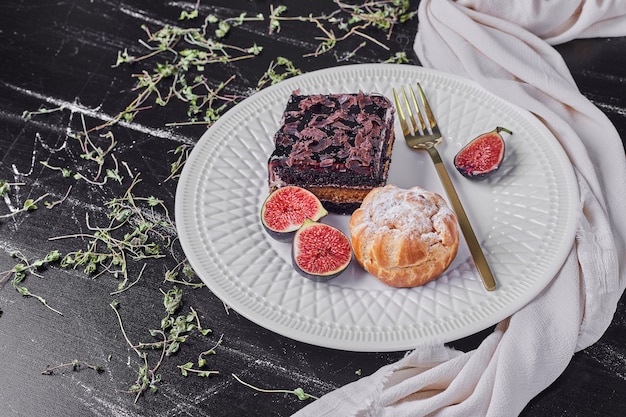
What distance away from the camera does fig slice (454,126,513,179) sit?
336cm

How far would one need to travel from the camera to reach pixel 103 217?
11.2 feet

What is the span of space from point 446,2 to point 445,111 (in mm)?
633

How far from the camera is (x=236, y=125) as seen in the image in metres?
3.63

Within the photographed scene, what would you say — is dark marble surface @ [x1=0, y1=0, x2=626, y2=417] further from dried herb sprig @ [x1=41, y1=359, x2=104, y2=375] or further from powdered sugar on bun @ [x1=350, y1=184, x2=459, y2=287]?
powdered sugar on bun @ [x1=350, y1=184, x2=459, y2=287]

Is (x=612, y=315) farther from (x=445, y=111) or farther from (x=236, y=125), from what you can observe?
(x=236, y=125)

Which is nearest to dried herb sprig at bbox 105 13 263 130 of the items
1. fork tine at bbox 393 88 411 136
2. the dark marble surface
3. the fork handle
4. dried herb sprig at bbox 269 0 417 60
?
the dark marble surface

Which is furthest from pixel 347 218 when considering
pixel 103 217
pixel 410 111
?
pixel 103 217

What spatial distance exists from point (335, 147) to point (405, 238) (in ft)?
1.90

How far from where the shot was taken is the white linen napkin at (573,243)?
2.69 meters

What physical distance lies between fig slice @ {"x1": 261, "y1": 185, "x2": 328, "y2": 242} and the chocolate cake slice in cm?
6

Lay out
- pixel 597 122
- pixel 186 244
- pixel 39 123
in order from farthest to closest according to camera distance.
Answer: pixel 39 123, pixel 597 122, pixel 186 244

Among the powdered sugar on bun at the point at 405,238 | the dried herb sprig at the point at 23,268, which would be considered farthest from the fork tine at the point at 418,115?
the dried herb sprig at the point at 23,268

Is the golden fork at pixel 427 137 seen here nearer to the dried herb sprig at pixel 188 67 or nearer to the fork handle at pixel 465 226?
the fork handle at pixel 465 226

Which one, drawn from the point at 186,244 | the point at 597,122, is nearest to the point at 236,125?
the point at 186,244
